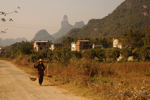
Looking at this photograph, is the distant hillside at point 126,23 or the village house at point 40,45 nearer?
the village house at point 40,45

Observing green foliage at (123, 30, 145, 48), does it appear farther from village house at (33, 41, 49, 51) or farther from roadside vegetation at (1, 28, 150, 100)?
roadside vegetation at (1, 28, 150, 100)

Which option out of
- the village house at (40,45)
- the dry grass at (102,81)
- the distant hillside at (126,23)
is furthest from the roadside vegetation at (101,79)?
the distant hillside at (126,23)

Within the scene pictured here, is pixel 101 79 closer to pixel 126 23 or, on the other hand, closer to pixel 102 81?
pixel 102 81

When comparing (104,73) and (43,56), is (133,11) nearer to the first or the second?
(43,56)

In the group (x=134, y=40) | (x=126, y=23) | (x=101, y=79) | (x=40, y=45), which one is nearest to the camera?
(x=101, y=79)

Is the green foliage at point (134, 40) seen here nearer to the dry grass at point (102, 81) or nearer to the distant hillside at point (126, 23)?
the distant hillside at point (126, 23)

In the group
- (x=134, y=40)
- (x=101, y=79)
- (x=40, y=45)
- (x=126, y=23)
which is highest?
(x=126, y=23)

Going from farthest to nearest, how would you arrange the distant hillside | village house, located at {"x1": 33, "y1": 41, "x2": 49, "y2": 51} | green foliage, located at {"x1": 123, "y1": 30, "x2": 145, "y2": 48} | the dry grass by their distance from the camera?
the distant hillside, village house, located at {"x1": 33, "y1": 41, "x2": 49, "y2": 51}, green foliage, located at {"x1": 123, "y1": 30, "x2": 145, "y2": 48}, the dry grass

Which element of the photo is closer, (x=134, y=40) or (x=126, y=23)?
(x=134, y=40)

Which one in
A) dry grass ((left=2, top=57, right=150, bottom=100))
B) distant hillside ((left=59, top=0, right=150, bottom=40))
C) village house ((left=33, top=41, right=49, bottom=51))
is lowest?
dry grass ((left=2, top=57, right=150, bottom=100))

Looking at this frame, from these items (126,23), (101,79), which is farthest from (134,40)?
(126,23)

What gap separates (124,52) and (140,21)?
116933 mm

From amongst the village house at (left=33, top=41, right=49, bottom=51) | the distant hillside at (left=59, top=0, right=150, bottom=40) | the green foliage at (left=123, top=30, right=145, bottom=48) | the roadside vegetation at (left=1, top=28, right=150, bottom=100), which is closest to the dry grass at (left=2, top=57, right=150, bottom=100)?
the roadside vegetation at (left=1, top=28, right=150, bottom=100)

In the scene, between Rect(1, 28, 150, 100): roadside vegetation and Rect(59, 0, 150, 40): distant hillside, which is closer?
Rect(1, 28, 150, 100): roadside vegetation
